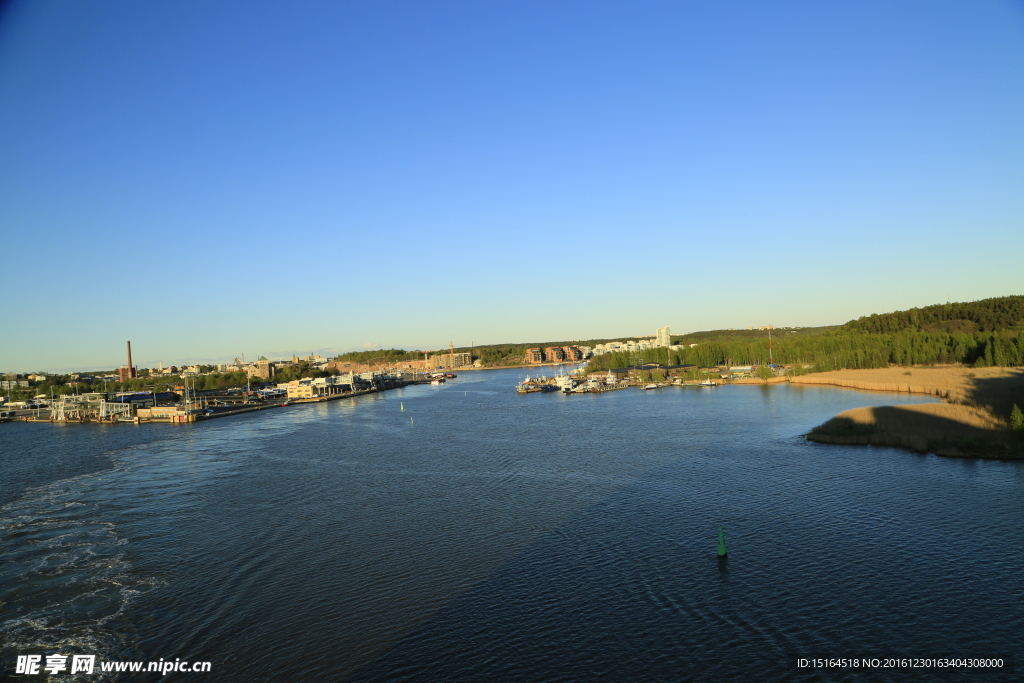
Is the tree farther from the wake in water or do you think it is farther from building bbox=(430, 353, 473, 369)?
building bbox=(430, 353, 473, 369)

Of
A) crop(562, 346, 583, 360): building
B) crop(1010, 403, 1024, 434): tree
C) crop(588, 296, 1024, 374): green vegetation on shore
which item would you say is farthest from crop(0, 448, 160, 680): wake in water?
crop(562, 346, 583, 360): building

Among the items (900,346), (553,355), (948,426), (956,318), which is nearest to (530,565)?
(948,426)

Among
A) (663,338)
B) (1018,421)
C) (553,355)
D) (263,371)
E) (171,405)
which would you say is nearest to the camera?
(1018,421)

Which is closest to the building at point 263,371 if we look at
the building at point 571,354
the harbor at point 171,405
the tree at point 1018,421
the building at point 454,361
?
the harbor at point 171,405

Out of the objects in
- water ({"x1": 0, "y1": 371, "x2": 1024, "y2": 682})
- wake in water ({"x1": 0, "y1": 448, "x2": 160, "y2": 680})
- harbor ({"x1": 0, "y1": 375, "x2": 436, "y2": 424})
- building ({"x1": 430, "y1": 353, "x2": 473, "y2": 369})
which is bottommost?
water ({"x1": 0, "y1": 371, "x2": 1024, "y2": 682})

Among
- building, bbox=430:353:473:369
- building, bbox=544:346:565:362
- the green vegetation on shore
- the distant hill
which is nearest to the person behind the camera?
the green vegetation on shore

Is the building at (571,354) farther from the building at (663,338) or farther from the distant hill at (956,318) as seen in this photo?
the distant hill at (956,318)

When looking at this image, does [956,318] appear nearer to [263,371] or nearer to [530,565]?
[530,565]

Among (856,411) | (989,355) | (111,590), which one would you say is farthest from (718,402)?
(111,590)
